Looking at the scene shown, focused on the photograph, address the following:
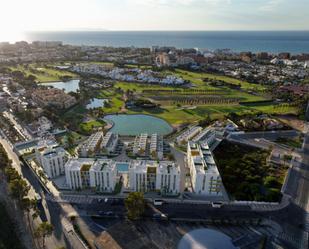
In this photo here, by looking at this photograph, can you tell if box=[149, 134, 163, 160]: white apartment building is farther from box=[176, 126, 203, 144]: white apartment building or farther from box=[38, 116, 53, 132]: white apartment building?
box=[38, 116, 53, 132]: white apartment building

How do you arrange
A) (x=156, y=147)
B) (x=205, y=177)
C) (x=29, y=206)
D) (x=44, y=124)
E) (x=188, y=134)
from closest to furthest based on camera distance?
(x=29, y=206)
(x=205, y=177)
(x=156, y=147)
(x=188, y=134)
(x=44, y=124)

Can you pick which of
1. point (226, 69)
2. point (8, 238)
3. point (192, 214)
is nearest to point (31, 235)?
point (8, 238)

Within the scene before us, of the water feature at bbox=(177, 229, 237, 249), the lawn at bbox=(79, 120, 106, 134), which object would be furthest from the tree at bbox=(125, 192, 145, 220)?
the lawn at bbox=(79, 120, 106, 134)

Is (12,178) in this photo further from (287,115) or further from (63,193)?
(287,115)

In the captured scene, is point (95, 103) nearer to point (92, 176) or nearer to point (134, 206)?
point (92, 176)

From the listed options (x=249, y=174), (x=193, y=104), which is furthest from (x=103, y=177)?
(x=193, y=104)

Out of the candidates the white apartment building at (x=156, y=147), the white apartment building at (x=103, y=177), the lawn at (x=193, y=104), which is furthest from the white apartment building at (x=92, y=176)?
the lawn at (x=193, y=104)

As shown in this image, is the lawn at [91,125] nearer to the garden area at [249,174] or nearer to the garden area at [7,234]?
the garden area at [7,234]
